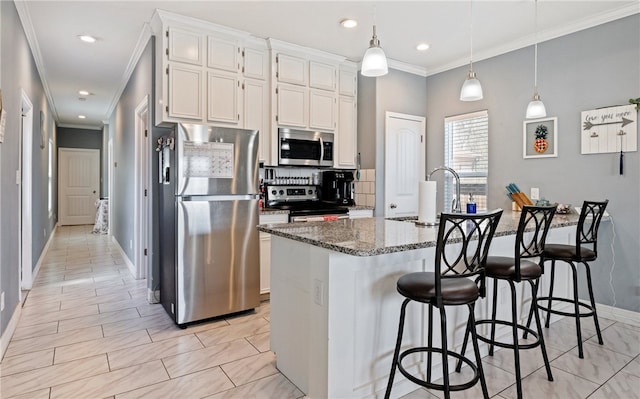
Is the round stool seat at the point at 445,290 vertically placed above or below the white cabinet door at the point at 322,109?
below

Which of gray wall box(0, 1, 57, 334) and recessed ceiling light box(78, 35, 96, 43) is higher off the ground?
recessed ceiling light box(78, 35, 96, 43)

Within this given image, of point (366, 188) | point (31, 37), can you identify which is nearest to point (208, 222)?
point (366, 188)

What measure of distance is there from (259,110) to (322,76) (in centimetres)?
91

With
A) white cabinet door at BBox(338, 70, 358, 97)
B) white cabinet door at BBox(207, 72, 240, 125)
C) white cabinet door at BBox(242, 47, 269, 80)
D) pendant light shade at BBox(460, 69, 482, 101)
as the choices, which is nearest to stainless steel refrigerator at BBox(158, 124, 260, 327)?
white cabinet door at BBox(207, 72, 240, 125)

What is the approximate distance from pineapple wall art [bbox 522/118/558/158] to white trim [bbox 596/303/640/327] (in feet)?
4.74

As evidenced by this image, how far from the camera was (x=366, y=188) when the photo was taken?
4.62 metres

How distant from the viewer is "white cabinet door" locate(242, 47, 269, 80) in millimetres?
3824

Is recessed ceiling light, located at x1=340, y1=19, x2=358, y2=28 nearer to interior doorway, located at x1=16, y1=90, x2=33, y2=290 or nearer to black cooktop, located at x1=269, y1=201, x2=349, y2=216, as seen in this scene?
black cooktop, located at x1=269, y1=201, x2=349, y2=216

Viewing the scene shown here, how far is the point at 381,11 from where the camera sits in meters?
3.22

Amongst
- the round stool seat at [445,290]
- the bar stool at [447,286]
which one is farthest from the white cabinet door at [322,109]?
the round stool seat at [445,290]

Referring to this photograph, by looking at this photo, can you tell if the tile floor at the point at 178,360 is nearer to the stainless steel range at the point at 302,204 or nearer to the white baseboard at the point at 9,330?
the white baseboard at the point at 9,330

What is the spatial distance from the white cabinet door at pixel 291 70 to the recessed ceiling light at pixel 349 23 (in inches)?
30.7

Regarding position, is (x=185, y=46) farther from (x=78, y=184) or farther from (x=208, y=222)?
(x=78, y=184)

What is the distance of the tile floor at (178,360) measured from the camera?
6.91 feet
